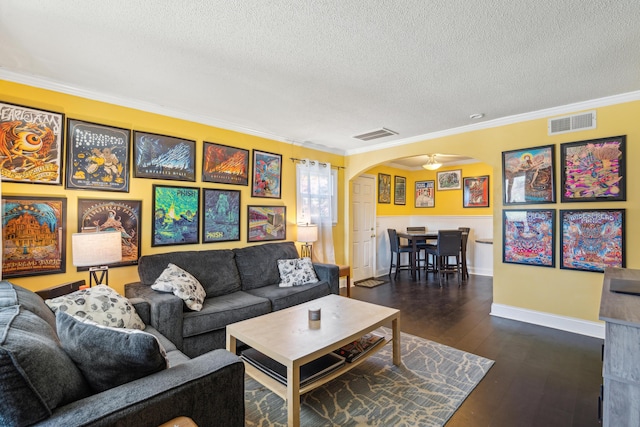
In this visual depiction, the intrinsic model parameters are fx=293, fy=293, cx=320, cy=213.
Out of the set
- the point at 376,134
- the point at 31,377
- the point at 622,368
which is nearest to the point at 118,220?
the point at 31,377

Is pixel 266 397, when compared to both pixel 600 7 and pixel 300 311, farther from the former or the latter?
pixel 600 7

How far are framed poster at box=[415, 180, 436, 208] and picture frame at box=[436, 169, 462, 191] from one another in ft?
0.55

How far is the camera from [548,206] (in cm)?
327

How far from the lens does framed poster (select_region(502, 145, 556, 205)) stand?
3260 mm

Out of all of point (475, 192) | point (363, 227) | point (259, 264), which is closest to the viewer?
point (259, 264)

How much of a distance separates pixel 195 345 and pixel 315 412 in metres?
1.15

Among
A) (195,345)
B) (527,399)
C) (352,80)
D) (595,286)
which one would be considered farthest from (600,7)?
(195,345)

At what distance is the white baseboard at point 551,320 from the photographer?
3.01 meters

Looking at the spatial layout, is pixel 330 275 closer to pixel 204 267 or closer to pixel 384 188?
pixel 204 267

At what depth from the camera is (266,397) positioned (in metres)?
2.05

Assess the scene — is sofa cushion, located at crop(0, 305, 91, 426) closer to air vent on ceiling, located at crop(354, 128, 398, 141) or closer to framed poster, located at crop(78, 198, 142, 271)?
framed poster, located at crop(78, 198, 142, 271)

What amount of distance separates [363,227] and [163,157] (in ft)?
12.2

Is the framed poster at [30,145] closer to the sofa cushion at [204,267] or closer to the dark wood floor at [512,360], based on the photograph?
the sofa cushion at [204,267]

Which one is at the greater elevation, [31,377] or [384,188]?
[384,188]
